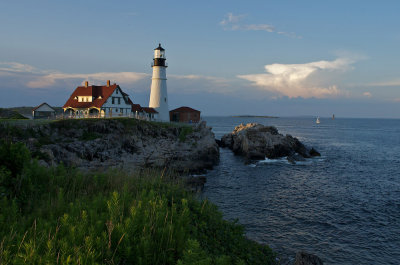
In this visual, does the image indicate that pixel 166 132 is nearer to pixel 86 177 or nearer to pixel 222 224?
pixel 86 177

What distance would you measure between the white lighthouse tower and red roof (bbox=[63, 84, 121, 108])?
26.6 ft

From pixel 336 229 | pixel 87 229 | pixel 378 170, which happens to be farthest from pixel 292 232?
pixel 378 170

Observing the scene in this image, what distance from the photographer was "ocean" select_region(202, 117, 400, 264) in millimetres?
14932

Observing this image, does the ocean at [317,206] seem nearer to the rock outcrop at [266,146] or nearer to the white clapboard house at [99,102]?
the rock outcrop at [266,146]

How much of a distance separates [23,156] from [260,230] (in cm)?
1404

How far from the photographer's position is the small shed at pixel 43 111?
44.7 m

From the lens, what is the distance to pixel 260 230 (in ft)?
55.1

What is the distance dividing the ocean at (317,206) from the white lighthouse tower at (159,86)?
1828 centimetres

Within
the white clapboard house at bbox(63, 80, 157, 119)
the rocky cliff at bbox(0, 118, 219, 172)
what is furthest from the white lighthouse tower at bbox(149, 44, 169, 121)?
the rocky cliff at bbox(0, 118, 219, 172)

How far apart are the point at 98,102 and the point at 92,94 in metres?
3.04

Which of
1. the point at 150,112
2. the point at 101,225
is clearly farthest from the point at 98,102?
the point at 101,225

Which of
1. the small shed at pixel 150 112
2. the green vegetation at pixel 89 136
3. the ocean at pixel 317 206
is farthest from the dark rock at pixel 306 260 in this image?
the small shed at pixel 150 112

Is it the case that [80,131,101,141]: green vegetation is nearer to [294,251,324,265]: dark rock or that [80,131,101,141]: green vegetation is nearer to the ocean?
the ocean

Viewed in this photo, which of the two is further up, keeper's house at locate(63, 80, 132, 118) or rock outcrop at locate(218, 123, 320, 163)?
keeper's house at locate(63, 80, 132, 118)
